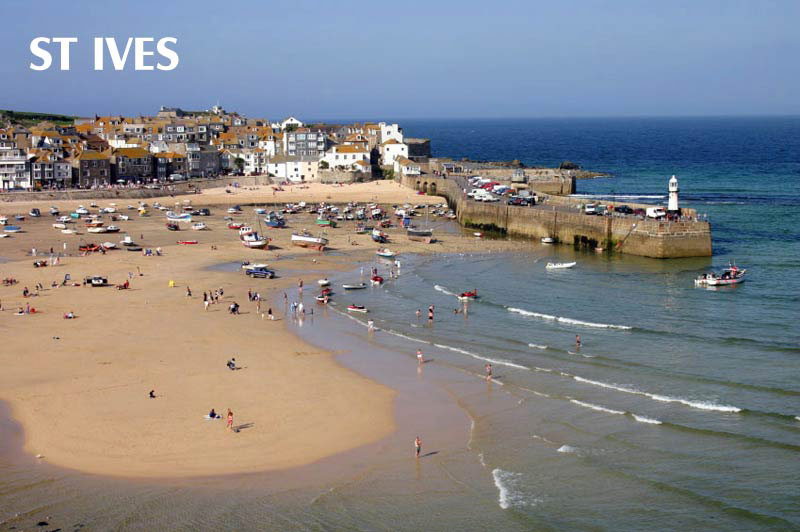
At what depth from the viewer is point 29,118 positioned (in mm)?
144625

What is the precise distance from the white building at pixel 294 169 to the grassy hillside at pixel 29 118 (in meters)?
51.9

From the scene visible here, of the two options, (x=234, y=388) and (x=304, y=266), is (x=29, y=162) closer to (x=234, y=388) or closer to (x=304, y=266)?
(x=304, y=266)

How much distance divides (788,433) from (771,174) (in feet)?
280

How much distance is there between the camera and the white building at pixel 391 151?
106875 mm

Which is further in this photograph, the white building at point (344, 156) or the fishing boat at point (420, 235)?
the white building at point (344, 156)

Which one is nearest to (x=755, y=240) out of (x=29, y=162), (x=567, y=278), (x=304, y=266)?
(x=567, y=278)

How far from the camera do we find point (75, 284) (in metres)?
45.6

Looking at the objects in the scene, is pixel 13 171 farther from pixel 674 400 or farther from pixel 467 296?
pixel 674 400

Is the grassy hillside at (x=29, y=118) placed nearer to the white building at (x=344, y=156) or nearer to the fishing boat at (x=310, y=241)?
the white building at (x=344, y=156)

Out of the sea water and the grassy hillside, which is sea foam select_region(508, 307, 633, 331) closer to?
the sea water

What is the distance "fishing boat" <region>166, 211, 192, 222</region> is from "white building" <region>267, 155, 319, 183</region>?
1122 inches

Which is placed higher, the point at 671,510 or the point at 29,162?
the point at 29,162

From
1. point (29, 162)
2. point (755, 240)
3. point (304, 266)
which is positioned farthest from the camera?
point (29, 162)

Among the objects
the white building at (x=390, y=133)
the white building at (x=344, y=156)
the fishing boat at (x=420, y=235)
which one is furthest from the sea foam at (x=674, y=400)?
the white building at (x=390, y=133)
